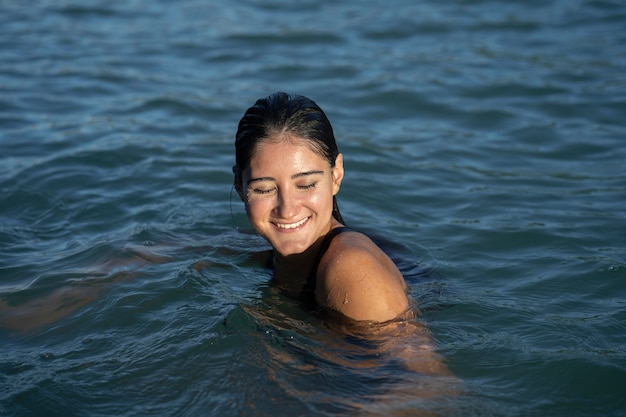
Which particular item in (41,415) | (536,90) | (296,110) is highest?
(296,110)

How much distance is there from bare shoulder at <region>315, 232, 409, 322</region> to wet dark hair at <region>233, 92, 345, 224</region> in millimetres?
535

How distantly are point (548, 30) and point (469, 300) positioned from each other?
269 inches

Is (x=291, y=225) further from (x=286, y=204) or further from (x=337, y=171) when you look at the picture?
(x=337, y=171)

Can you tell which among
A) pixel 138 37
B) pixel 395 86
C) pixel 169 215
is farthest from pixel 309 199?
pixel 138 37

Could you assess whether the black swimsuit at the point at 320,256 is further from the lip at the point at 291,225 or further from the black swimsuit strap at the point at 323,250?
the lip at the point at 291,225

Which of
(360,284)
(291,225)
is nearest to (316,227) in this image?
(291,225)

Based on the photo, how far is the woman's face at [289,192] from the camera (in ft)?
13.9

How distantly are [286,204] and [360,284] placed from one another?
61 centimetres

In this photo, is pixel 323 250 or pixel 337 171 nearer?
pixel 323 250

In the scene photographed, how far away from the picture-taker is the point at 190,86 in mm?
9312

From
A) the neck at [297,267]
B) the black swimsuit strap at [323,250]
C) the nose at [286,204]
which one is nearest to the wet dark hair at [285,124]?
the nose at [286,204]

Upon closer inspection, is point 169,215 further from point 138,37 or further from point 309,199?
point 138,37

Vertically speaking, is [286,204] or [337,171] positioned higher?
[337,171]

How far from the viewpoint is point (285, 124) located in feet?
13.8
